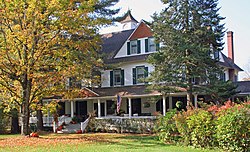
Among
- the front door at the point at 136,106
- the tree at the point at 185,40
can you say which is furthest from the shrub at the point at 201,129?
the front door at the point at 136,106

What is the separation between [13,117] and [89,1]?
14.2 meters

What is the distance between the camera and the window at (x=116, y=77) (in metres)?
29.2

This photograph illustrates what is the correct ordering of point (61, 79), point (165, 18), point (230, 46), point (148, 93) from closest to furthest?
point (61, 79) → point (165, 18) → point (148, 93) → point (230, 46)

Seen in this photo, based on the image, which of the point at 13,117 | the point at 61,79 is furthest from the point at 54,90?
the point at 13,117

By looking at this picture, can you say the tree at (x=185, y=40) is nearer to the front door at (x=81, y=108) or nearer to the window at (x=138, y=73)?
the window at (x=138, y=73)

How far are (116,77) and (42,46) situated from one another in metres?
10.7

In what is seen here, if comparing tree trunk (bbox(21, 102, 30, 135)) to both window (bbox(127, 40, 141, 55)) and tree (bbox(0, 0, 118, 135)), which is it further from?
window (bbox(127, 40, 141, 55))

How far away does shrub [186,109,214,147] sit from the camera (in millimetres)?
14602

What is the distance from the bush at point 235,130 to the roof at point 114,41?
17233 mm

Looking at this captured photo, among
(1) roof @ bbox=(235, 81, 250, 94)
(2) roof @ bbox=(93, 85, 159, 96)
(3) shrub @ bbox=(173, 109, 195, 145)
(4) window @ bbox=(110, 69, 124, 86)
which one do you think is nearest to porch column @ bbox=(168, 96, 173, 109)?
(2) roof @ bbox=(93, 85, 159, 96)

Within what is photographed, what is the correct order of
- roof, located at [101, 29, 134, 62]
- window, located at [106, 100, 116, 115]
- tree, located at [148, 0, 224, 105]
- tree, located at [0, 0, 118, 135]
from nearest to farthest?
tree, located at [0, 0, 118, 135], tree, located at [148, 0, 224, 105], window, located at [106, 100, 116, 115], roof, located at [101, 29, 134, 62]

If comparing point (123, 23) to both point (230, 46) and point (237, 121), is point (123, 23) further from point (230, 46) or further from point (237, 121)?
point (237, 121)

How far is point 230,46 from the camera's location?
35.1 m

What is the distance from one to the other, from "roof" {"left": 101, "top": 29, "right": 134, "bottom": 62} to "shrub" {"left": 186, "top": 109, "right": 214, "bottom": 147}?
15211 mm
